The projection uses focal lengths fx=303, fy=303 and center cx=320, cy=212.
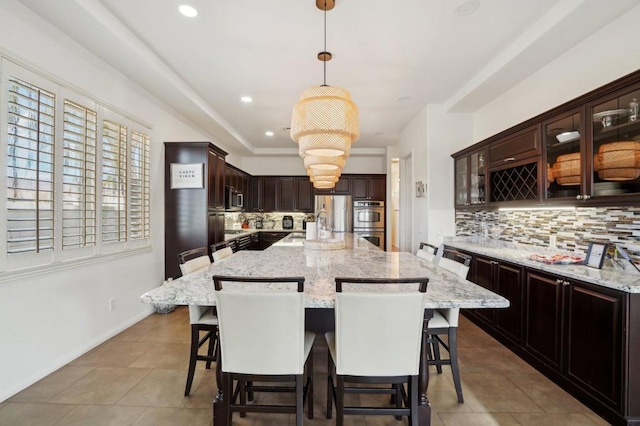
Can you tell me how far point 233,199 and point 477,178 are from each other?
13.6ft

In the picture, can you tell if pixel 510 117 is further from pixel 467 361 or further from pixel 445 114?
pixel 467 361

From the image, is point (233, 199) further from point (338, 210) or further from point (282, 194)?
point (338, 210)

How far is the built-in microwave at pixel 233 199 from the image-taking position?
17.5 feet

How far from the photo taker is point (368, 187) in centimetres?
756

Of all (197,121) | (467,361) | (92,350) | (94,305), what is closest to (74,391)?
(92,350)

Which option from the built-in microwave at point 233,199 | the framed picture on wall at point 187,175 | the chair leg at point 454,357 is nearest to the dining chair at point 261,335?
the chair leg at point 454,357

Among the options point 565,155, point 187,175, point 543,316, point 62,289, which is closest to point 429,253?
point 543,316

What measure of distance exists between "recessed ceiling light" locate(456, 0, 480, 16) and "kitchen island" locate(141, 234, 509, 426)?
6.70 feet

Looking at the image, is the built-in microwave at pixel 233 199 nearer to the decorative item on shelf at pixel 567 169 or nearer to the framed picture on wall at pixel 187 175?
the framed picture on wall at pixel 187 175

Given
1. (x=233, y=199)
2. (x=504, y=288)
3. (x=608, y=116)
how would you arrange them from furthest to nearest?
(x=233, y=199) → (x=504, y=288) → (x=608, y=116)

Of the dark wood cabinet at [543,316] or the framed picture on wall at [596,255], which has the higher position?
the framed picture on wall at [596,255]

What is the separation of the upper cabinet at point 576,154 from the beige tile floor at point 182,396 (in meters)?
1.44

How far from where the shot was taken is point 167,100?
13.2ft

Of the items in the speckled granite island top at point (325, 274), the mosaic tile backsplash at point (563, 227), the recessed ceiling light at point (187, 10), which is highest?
the recessed ceiling light at point (187, 10)
